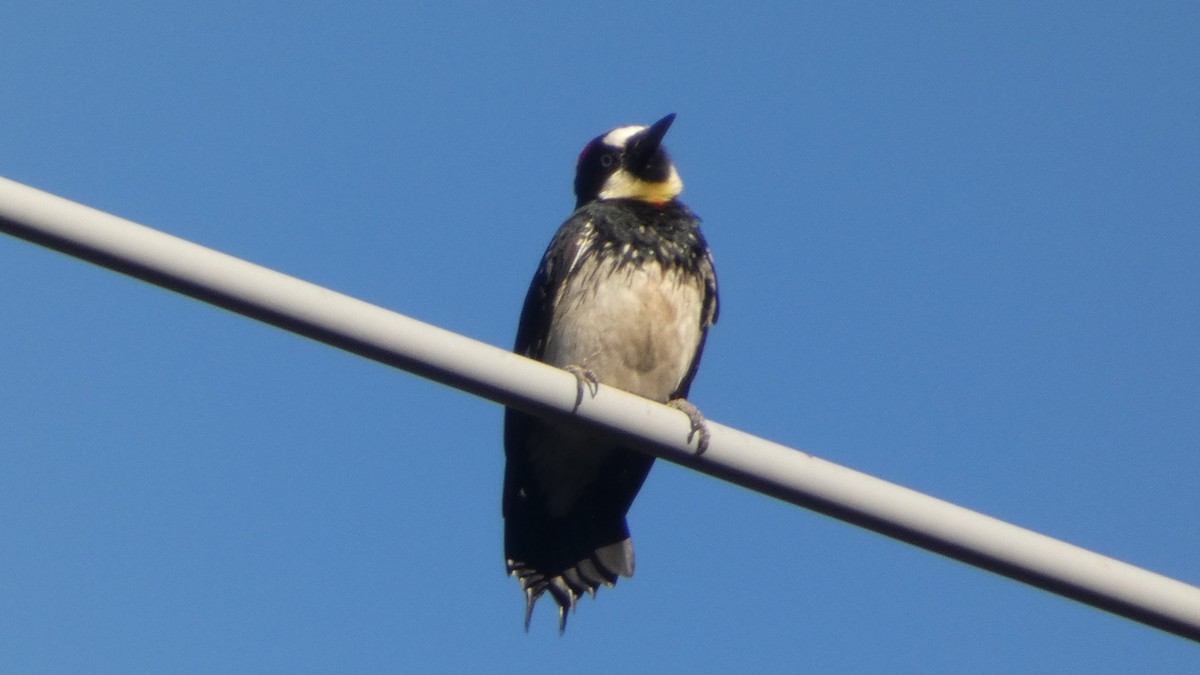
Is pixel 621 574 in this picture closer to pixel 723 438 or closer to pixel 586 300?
pixel 586 300

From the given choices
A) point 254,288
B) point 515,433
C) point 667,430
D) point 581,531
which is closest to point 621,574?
point 581,531

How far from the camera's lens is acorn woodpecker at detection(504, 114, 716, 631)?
17.9ft

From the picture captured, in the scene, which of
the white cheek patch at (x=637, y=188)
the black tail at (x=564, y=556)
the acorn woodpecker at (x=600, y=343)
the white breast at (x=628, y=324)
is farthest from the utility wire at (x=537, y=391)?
the white cheek patch at (x=637, y=188)

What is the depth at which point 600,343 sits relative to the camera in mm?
5535

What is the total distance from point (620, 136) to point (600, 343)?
60.7 inches

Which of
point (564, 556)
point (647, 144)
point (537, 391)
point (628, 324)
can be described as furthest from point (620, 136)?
point (537, 391)

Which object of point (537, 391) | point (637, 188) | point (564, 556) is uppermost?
point (637, 188)

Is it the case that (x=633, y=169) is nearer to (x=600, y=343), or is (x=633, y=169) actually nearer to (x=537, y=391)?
(x=600, y=343)

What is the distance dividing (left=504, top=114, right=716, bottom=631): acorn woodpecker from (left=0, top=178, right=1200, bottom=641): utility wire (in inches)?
109

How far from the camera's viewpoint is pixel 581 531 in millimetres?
5348

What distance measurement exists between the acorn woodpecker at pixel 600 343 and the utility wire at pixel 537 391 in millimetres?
2772

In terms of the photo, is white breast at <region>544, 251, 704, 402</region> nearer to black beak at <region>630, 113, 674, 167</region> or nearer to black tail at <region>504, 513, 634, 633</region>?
black tail at <region>504, 513, 634, 633</region>

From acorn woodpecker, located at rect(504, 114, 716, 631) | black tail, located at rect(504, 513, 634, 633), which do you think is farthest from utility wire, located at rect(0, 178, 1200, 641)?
acorn woodpecker, located at rect(504, 114, 716, 631)

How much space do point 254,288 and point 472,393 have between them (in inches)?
15.0
